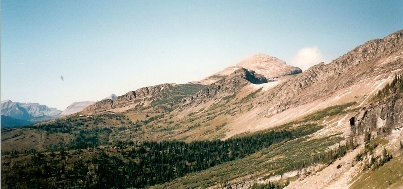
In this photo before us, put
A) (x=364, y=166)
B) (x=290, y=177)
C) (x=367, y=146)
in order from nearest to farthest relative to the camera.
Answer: (x=364, y=166)
(x=367, y=146)
(x=290, y=177)

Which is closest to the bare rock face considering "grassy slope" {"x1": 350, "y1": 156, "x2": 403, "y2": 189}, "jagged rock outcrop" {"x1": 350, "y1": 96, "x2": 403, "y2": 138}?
"jagged rock outcrop" {"x1": 350, "y1": 96, "x2": 403, "y2": 138}

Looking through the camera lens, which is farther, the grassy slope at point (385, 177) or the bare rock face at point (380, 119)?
the bare rock face at point (380, 119)

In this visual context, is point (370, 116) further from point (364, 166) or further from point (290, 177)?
point (290, 177)

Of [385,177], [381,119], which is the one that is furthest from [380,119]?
[385,177]

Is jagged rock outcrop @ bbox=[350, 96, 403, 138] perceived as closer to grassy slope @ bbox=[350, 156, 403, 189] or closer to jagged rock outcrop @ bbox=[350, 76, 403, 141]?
jagged rock outcrop @ bbox=[350, 76, 403, 141]

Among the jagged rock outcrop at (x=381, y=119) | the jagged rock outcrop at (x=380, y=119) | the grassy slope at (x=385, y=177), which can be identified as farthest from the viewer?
the jagged rock outcrop at (x=381, y=119)

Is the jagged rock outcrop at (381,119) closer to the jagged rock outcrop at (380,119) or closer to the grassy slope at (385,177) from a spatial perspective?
the jagged rock outcrop at (380,119)

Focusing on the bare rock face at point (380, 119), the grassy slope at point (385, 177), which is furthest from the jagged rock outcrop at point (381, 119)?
the grassy slope at point (385, 177)

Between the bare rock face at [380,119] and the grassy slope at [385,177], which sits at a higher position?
the bare rock face at [380,119]

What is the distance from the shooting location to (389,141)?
10544 centimetres

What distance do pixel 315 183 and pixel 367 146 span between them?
21.0 m

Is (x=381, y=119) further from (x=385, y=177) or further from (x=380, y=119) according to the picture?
(x=385, y=177)

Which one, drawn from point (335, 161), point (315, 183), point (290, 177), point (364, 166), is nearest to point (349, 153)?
point (335, 161)

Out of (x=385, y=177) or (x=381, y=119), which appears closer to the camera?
(x=385, y=177)
